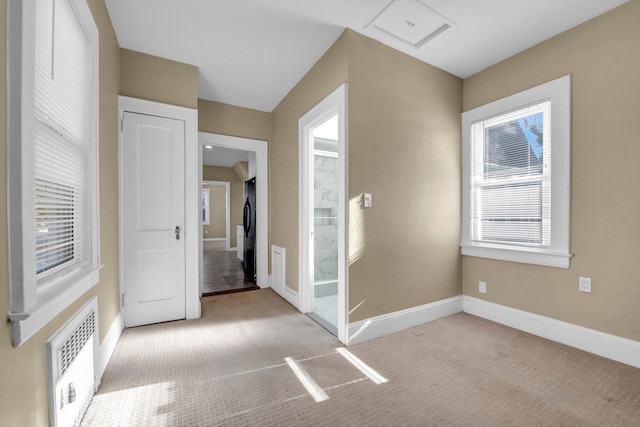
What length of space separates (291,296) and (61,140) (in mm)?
2591

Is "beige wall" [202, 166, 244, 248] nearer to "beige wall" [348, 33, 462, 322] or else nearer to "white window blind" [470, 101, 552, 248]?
"beige wall" [348, 33, 462, 322]

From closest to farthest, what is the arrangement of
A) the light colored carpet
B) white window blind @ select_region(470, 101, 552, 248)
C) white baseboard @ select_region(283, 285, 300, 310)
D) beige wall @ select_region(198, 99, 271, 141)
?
the light colored carpet, white window blind @ select_region(470, 101, 552, 248), white baseboard @ select_region(283, 285, 300, 310), beige wall @ select_region(198, 99, 271, 141)

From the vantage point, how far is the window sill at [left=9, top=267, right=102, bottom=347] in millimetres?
897

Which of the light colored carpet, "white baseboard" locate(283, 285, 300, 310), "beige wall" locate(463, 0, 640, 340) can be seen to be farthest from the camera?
"white baseboard" locate(283, 285, 300, 310)

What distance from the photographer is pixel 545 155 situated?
2.45m

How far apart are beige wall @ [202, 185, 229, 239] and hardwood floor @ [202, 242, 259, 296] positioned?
214 cm

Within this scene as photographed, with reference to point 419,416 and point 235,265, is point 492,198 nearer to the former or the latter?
point 419,416

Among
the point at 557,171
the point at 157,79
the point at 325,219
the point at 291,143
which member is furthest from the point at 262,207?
the point at 557,171

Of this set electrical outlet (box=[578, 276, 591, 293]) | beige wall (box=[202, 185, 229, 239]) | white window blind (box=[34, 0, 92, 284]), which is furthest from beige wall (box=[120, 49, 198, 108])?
beige wall (box=[202, 185, 229, 239])

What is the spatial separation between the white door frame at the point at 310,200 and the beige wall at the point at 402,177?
0.08 m

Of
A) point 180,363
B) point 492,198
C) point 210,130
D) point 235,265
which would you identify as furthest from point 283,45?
point 235,265

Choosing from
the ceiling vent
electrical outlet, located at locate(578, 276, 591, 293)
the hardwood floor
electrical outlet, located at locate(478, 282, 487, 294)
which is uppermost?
the ceiling vent

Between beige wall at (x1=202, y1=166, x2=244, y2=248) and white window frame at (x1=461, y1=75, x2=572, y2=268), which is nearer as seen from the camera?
white window frame at (x1=461, y1=75, x2=572, y2=268)

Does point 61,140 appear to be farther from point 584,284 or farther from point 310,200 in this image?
point 584,284
